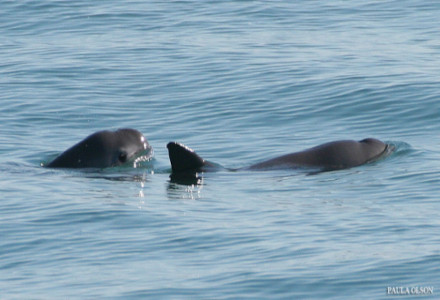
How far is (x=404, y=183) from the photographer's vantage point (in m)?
15.5

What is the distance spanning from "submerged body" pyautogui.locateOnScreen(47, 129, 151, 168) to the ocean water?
0.29 meters

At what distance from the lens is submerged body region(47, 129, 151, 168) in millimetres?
17531

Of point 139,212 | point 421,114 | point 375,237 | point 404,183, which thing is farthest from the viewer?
point 421,114

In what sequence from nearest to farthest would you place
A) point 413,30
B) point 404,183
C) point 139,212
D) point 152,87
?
point 139,212 → point 404,183 → point 152,87 → point 413,30

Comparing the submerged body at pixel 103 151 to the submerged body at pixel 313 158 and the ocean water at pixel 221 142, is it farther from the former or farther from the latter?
the submerged body at pixel 313 158

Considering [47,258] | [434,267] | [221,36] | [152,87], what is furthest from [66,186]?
[221,36]

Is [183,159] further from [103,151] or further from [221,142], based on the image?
[221,142]

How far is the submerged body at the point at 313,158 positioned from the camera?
16.9m

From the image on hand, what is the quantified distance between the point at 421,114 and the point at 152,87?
6.18m

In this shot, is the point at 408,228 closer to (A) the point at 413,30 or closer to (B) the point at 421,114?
Result: (B) the point at 421,114

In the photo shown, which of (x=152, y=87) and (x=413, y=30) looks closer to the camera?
(x=152, y=87)

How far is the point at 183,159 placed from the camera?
16.9m

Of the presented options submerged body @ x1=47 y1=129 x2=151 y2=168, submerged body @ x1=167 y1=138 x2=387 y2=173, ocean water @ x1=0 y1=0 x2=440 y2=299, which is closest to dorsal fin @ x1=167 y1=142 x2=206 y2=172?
submerged body @ x1=167 y1=138 x2=387 y2=173

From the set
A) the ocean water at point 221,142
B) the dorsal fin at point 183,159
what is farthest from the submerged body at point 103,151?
the dorsal fin at point 183,159
